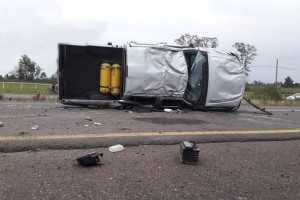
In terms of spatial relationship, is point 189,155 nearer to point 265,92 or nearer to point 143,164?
point 143,164

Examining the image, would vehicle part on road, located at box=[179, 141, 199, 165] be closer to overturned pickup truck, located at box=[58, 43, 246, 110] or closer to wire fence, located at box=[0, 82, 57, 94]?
overturned pickup truck, located at box=[58, 43, 246, 110]

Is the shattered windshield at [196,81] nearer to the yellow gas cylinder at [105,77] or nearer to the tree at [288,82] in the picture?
the yellow gas cylinder at [105,77]

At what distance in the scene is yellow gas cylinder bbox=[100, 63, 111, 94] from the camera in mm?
11523

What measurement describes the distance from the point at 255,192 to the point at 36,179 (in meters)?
2.40

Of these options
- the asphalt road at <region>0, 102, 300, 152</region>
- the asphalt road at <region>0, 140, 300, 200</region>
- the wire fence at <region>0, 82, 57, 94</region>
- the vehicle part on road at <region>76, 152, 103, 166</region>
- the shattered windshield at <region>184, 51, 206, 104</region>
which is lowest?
the wire fence at <region>0, 82, 57, 94</region>

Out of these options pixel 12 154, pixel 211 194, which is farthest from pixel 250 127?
pixel 12 154

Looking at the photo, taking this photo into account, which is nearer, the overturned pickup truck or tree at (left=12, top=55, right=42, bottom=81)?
the overturned pickup truck

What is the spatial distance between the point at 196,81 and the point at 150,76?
56.5 inches

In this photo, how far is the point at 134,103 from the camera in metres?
11.1

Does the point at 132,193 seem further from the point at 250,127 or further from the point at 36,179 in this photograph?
the point at 250,127

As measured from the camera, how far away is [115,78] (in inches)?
454

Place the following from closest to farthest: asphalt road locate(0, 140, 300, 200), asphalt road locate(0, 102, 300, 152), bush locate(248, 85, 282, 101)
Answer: asphalt road locate(0, 140, 300, 200) → asphalt road locate(0, 102, 300, 152) → bush locate(248, 85, 282, 101)

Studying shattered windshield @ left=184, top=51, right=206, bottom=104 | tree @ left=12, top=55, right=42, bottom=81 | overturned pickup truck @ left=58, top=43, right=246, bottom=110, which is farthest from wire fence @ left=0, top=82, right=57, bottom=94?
tree @ left=12, top=55, right=42, bottom=81

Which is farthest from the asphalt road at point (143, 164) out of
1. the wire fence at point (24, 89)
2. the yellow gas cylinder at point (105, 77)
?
the wire fence at point (24, 89)
